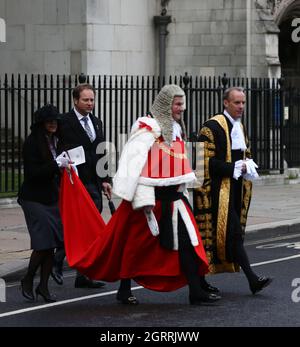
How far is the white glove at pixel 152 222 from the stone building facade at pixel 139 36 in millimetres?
13937

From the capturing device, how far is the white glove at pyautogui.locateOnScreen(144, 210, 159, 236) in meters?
10.0

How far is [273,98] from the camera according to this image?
23344mm

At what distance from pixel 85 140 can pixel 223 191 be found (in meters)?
1.50

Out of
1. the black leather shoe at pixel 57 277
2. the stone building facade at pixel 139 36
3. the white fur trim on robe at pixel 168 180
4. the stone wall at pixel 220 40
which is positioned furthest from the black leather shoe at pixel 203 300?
the stone wall at pixel 220 40

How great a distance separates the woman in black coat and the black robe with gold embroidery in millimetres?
1285

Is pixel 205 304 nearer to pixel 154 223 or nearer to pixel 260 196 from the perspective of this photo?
pixel 154 223

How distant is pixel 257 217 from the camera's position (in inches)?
671

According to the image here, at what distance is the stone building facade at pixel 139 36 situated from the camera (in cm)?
2395

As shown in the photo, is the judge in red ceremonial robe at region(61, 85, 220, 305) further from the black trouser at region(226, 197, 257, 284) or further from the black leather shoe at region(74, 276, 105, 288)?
the black leather shoe at region(74, 276, 105, 288)

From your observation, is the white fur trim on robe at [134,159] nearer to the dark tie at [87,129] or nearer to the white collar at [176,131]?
the white collar at [176,131]

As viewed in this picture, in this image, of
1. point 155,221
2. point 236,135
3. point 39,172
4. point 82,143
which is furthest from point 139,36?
point 155,221
